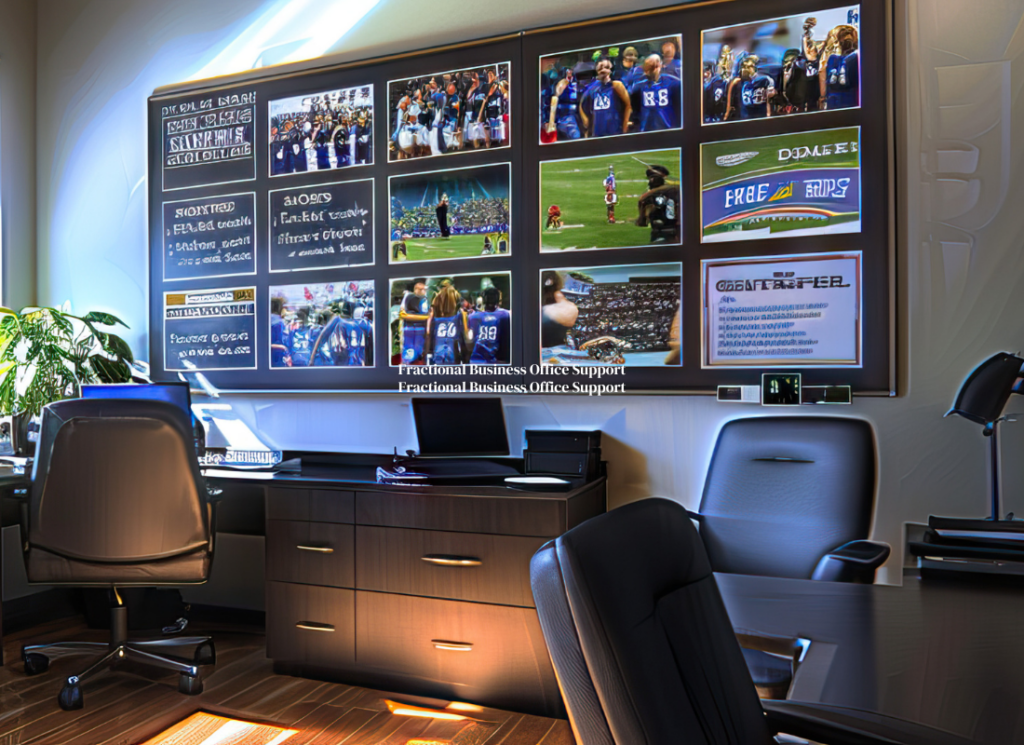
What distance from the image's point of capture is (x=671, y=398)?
2740mm

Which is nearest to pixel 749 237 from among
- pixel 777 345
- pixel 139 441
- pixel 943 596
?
pixel 777 345

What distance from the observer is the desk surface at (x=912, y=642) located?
0.88 m

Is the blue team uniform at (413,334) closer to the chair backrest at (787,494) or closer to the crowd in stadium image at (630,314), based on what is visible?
the crowd in stadium image at (630,314)

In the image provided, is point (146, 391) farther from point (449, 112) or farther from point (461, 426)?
point (449, 112)

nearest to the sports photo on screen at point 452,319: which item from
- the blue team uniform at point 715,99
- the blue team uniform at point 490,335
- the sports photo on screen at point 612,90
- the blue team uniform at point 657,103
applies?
the blue team uniform at point 490,335

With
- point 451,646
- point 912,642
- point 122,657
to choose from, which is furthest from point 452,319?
point 912,642

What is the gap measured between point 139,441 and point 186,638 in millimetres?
833

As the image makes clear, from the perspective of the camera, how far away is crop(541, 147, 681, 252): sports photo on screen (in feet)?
8.95

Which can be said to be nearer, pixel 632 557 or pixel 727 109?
pixel 632 557

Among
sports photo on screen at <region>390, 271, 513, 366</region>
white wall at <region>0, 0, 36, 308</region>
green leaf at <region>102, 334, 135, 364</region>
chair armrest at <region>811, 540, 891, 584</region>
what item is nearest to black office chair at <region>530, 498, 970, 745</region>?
chair armrest at <region>811, 540, 891, 584</region>

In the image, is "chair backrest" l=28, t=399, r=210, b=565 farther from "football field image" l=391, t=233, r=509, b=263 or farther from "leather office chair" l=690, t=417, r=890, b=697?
"leather office chair" l=690, t=417, r=890, b=697

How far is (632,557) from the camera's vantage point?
84cm

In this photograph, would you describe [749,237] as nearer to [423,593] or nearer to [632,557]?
[423,593]

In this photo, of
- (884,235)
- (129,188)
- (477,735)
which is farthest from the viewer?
(129,188)
